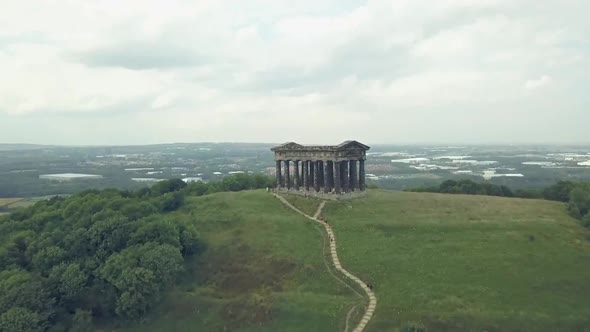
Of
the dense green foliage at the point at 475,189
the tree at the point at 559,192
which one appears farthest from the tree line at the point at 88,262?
the tree at the point at 559,192

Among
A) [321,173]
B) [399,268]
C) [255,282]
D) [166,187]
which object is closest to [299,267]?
[255,282]

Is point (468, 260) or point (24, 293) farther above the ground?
point (468, 260)

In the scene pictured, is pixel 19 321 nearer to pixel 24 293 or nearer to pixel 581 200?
pixel 24 293

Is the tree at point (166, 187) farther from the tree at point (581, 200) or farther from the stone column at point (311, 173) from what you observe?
the tree at point (581, 200)

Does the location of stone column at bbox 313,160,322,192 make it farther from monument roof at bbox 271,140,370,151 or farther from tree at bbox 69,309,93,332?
tree at bbox 69,309,93,332

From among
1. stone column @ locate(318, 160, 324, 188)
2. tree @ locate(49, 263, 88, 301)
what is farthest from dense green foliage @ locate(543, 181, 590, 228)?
tree @ locate(49, 263, 88, 301)

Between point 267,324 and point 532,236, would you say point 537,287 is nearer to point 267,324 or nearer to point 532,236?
point 532,236

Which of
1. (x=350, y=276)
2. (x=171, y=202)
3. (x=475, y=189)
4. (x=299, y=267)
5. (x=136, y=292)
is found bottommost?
(x=136, y=292)
